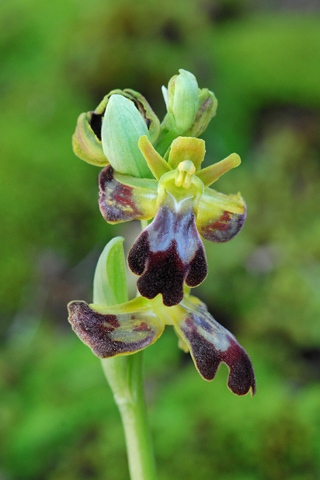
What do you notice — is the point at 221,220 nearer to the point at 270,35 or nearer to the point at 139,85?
the point at 139,85

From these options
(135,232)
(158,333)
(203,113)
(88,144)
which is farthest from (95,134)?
(135,232)

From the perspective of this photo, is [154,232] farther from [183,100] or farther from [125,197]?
[183,100]

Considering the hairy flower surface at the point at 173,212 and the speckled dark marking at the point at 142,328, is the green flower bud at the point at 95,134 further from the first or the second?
the speckled dark marking at the point at 142,328

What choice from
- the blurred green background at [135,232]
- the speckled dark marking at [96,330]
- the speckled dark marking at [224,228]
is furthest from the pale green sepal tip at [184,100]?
the blurred green background at [135,232]

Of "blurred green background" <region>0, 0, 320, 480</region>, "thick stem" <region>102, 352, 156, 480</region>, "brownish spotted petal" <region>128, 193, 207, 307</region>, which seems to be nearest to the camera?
"brownish spotted petal" <region>128, 193, 207, 307</region>

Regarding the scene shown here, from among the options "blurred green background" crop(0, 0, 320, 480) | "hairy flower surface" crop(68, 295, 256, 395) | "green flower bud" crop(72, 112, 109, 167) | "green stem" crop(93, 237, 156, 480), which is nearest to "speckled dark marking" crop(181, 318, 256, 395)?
"hairy flower surface" crop(68, 295, 256, 395)

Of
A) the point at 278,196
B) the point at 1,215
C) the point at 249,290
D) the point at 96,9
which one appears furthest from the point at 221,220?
the point at 96,9

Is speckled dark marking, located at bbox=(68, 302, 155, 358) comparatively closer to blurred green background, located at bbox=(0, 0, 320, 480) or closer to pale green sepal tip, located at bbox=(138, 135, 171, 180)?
pale green sepal tip, located at bbox=(138, 135, 171, 180)
